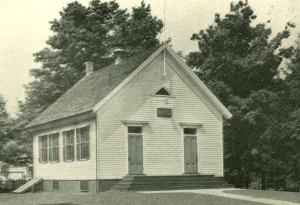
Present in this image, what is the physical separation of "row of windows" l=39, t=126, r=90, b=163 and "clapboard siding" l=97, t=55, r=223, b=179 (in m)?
1.34

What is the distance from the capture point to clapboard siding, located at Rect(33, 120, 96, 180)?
24.5m

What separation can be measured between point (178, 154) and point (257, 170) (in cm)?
1367

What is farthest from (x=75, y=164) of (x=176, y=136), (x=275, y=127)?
(x=275, y=127)

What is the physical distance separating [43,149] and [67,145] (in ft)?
13.4

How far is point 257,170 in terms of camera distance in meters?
37.9

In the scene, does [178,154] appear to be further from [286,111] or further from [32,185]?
[286,111]

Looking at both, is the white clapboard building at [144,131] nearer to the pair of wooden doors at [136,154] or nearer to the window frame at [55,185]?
the pair of wooden doors at [136,154]

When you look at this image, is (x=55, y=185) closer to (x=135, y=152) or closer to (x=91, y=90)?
(x=91, y=90)

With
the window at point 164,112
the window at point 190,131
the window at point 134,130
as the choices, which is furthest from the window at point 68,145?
the window at point 190,131

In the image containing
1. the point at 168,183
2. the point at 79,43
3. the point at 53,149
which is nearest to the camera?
the point at 168,183

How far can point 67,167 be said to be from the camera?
1084 inches

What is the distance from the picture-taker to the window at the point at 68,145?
88.5ft

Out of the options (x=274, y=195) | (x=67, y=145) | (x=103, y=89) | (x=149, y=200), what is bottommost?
(x=274, y=195)

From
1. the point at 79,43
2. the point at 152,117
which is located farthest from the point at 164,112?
the point at 79,43
